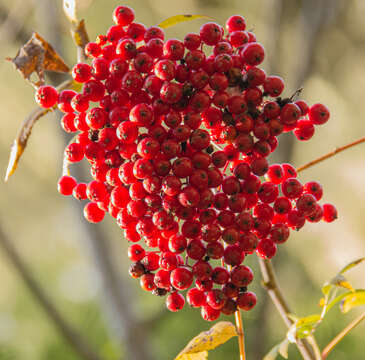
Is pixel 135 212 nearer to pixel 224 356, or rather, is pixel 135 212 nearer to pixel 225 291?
pixel 225 291

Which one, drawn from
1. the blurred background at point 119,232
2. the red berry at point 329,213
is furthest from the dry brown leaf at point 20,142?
the blurred background at point 119,232

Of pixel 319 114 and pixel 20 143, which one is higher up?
pixel 20 143

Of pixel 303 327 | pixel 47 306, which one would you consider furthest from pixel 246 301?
pixel 47 306

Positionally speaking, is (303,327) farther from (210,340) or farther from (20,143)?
(20,143)

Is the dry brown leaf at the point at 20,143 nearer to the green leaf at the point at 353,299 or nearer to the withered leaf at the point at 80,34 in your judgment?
the withered leaf at the point at 80,34

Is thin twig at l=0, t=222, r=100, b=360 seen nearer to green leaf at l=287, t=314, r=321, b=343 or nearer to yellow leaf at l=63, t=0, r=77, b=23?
yellow leaf at l=63, t=0, r=77, b=23

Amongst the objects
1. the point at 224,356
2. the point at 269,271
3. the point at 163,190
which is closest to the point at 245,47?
the point at 163,190
